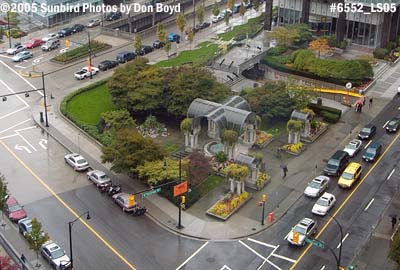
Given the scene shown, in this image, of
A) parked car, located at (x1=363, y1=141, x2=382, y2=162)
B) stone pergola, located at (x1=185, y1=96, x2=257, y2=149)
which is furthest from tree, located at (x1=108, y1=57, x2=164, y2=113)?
parked car, located at (x1=363, y1=141, x2=382, y2=162)

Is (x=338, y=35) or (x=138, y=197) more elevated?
(x=338, y=35)

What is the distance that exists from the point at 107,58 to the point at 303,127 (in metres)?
39.2

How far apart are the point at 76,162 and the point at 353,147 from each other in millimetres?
29942

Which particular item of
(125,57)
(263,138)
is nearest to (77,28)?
(125,57)

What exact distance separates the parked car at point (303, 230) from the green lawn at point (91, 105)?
3135 centimetres

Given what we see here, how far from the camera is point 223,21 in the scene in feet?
398

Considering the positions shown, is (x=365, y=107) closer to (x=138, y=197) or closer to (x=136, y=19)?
(x=138, y=197)

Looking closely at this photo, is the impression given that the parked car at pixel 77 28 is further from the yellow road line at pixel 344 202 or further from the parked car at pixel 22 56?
the yellow road line at pixel 344 202

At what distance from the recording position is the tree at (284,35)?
98438 mm

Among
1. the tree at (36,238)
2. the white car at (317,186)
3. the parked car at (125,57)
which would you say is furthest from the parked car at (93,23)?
the tree at (36,238)

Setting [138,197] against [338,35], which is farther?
[338,35]

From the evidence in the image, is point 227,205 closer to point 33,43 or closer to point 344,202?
point 344,202

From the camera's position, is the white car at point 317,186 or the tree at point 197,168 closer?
the tree at point 197,168

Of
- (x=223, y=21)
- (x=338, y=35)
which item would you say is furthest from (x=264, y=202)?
(x=223, y=21)
